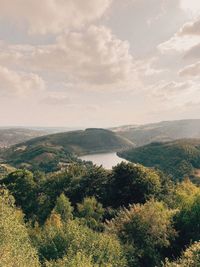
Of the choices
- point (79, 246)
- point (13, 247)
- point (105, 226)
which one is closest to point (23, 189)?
point (105, 226)

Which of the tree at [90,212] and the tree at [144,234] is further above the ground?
the tree at [144,234]

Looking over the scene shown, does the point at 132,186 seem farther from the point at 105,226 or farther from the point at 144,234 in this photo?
the point at 144,234

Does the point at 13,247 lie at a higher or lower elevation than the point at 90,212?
higher

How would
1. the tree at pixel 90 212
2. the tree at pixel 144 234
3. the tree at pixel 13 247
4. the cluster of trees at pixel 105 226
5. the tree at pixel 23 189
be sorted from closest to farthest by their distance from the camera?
the tree at pixel 13 247 → the cluster of trees at pixel 105 226 → the tree at pixel 144 234 → the tree at pixel 90 212 → the tree at pixel 23 189

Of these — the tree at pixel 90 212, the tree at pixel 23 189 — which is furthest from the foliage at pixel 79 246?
the tree at pixel 23 189

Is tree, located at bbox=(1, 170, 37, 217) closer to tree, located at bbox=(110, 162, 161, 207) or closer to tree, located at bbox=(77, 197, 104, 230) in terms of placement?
tree, located at bbox=(77, 197, 104, 230)

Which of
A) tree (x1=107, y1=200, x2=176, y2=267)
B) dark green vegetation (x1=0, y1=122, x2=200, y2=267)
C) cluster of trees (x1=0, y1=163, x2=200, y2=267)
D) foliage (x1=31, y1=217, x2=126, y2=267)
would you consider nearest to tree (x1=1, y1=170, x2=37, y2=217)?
dark green vegetation (x1=0, y1=122, x2=200, y2=267)

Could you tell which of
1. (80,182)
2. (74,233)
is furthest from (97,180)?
(74,233)

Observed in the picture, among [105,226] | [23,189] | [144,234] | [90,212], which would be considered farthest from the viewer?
[23,189]

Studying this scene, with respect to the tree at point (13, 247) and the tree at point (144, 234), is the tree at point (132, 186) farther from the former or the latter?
the tree at point (13, 247)
